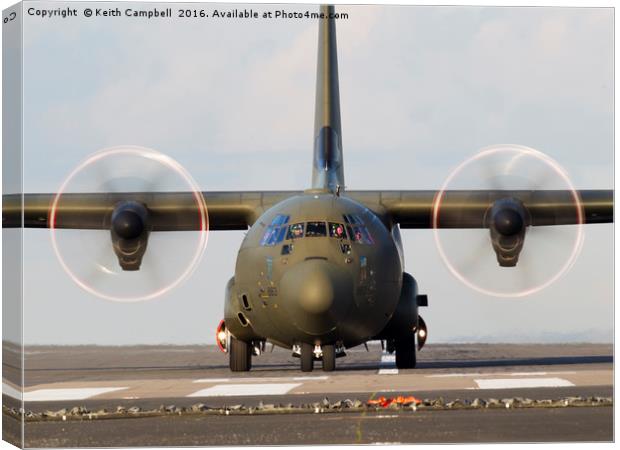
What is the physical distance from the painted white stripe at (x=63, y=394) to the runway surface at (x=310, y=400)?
2 centimetres

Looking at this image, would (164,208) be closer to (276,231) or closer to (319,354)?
(276,231)

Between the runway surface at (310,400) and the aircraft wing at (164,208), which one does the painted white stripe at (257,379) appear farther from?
the aircraft wing at (164,208)

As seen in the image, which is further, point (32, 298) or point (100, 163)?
point (100, 163)

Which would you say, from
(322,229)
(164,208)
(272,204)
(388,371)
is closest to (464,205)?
(388,371)

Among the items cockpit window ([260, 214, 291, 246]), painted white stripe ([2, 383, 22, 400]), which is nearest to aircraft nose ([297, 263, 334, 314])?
cockpit window ([260, 214, 291, 246])

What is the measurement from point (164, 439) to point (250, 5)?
22.8 feet

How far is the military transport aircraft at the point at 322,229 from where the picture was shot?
22875 mm

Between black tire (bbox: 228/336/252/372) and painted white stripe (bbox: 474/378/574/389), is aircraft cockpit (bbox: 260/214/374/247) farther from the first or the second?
black tire (bbox: 228/336/252/372)

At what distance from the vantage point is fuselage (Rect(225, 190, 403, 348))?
22312mm

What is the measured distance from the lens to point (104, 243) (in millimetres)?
29328

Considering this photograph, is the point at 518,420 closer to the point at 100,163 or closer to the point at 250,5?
the point at 250,5

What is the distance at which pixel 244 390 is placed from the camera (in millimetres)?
23500

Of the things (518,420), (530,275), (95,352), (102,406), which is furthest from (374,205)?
(95,352)

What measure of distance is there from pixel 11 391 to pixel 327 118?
1705cm
